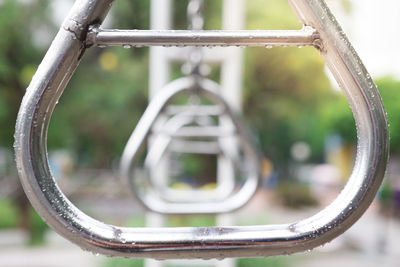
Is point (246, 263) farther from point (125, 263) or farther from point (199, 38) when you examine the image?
point (199, 38)

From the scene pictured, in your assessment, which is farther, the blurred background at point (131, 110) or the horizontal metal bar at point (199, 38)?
the blurred background at point (131, 110)

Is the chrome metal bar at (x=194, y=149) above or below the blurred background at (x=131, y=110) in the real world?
below

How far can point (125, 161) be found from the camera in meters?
0.68

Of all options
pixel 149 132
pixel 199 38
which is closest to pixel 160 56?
pixel 149 132

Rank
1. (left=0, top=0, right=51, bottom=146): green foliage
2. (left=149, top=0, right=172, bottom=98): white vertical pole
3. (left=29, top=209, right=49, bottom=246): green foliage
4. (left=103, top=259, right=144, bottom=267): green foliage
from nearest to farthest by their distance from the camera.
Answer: (left=149, top=0, right=172, bottom=98): white vertical pole < (left=103, top=259, right=144, bottom=267): green foliage < (left=0, top=0, right=51, bottom=146): green foliage < (left=29, top=209, right=49, bottom=246): green foliage

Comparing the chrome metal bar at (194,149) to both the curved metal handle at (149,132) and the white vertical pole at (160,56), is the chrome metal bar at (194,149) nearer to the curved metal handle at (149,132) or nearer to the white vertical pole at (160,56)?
the white vertical pole at (160,56)

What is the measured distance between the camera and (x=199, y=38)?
240 mm

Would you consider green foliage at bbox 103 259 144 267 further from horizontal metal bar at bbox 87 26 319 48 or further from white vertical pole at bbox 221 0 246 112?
horizontal metal bar at bbox 87 26 319 48

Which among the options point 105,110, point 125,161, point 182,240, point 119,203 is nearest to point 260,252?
point 182,240

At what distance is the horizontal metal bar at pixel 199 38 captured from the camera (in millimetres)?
239

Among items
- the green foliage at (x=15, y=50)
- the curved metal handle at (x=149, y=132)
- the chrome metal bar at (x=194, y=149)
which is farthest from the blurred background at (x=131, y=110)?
the curved metal handle at (x=149, y=132)

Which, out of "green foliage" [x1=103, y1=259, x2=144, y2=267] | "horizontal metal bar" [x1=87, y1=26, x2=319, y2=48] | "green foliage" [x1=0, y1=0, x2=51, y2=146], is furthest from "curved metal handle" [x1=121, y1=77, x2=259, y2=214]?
"green foliage" [x1=0, y1=0, x2=51, y2=146]

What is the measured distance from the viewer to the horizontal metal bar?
24 centimetres

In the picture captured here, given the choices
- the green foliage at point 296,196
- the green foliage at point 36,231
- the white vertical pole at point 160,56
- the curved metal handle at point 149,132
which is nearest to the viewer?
the curved metal handle at point 149,132
